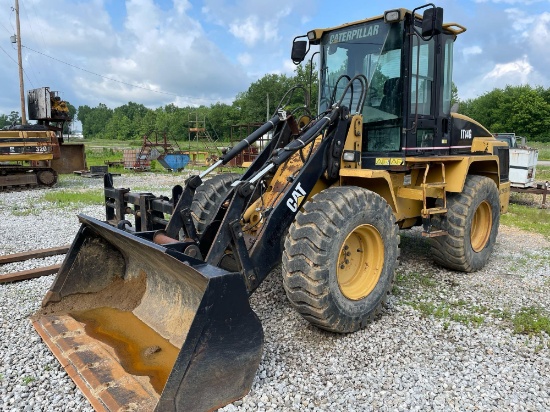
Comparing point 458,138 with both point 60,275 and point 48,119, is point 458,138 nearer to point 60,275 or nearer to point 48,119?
point 60,275

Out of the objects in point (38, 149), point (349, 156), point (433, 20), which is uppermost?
point (433, 20)

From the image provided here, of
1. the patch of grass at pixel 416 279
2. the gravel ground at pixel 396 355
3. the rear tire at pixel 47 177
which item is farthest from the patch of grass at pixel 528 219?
the rear tire at pixel 47 177

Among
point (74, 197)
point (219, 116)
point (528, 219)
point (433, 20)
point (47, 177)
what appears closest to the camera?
point (433, 20)

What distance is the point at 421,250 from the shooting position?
658cm

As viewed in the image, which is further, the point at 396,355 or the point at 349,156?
the point at 349,156

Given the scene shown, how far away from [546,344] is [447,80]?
10.5 ft

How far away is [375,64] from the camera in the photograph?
4684 mm

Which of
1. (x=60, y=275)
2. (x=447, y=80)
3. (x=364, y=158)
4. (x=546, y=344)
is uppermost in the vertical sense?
(x=447, y=80)

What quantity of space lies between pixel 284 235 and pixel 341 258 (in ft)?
1.92

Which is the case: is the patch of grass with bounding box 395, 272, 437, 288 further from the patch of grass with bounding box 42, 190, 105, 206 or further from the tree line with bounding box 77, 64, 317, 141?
the tree line with bounding box 77, 64, 317, 141

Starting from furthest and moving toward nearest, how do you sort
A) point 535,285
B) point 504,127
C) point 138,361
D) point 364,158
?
point 504,127 < point 535,285 < point 364,158 < point 138,361

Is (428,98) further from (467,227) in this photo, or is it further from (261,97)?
(261,97)

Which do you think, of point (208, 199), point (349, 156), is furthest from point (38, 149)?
point (349, 156)

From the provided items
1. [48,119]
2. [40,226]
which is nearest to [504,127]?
[48,119]
